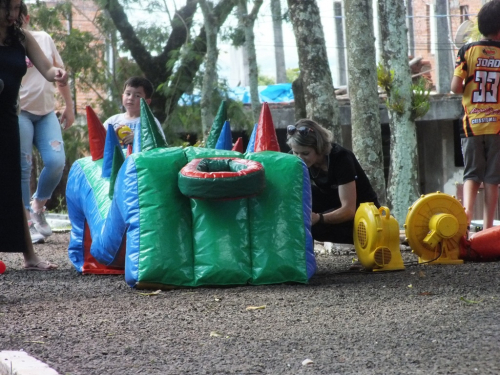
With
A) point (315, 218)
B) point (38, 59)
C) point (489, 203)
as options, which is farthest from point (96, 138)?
point (489, 203)

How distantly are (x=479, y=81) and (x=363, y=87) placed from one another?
4.38ft

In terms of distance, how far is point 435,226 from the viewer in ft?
17.4

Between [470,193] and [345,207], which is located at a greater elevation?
[345,207]

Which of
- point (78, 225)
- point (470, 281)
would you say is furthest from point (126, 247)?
point (470, 281)

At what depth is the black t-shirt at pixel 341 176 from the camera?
526 centimetres

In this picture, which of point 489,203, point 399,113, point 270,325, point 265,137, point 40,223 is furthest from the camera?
point 399,113

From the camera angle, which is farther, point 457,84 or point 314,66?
point 314,66

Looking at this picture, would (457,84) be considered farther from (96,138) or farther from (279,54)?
(279,54)

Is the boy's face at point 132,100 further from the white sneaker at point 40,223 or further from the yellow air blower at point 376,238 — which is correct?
the yellow air blower at point 376,238

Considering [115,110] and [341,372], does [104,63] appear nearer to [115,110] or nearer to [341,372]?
[115,110]

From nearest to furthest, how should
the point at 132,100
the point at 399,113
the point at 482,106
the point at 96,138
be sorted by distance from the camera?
1. the point at 96,138
2. the point at 482,106
3. the point at 132,100
4. the point at 399,113

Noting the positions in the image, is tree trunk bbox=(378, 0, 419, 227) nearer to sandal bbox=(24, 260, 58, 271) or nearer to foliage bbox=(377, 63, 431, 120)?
foliage bbox=(377, 63, 431, 120)

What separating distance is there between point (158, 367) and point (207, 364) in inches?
7.0

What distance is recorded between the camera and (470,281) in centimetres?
461
